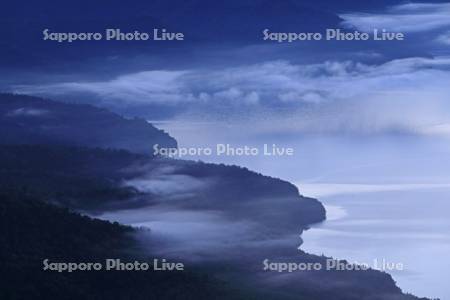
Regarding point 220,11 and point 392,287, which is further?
point 220,11

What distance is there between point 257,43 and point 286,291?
3.06 metres

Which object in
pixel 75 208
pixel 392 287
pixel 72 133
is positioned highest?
pixel 72 133

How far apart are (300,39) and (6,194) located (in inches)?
159

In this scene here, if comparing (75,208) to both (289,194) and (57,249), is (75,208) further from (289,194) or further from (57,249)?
(289,194)

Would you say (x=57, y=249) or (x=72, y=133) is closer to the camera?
(x=57, y=249)

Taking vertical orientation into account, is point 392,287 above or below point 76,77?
below

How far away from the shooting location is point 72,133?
1420 centimetres

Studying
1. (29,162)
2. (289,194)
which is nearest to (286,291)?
(289,194)

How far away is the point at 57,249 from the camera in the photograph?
13328 millimetres

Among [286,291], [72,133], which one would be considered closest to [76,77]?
[72,133]

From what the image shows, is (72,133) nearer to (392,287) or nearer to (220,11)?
(220,11)

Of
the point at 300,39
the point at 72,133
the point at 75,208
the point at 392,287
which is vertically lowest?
the point at 392,287

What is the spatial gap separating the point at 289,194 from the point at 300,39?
1875mm

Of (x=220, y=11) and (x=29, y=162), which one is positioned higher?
(x=220, y=11)
